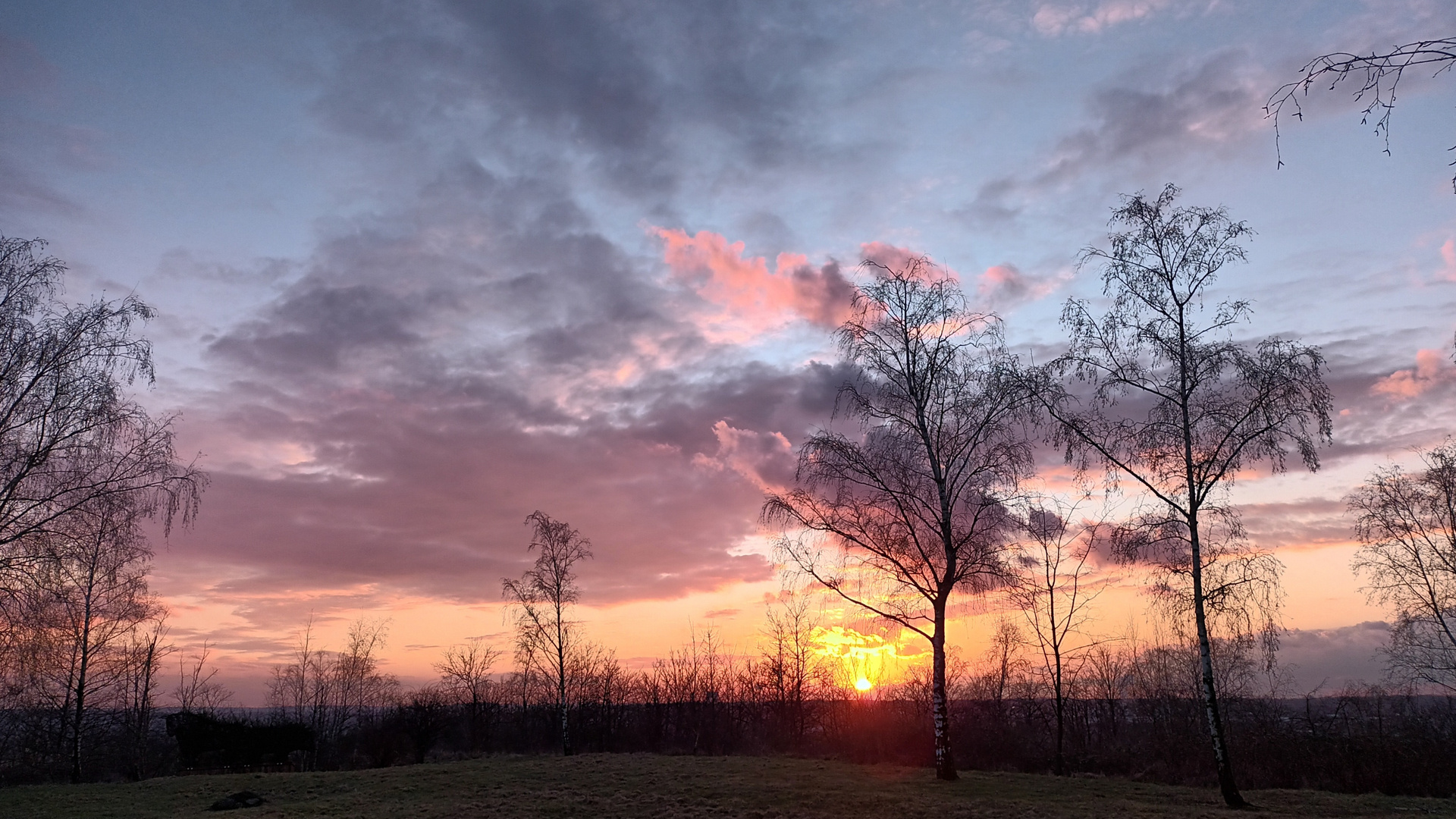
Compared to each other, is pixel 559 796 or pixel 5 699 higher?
pixel 5 699

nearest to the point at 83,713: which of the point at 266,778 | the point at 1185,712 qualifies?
the point at 266,778

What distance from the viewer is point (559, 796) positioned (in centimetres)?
2391

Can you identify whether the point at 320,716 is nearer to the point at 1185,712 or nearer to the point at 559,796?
the point at 559,796

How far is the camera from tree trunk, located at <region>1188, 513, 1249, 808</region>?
66.8 ft

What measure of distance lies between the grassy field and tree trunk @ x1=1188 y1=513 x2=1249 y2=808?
1.87ft

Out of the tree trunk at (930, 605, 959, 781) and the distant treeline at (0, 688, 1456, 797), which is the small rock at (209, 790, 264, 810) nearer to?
the distant treeline at (0, 688, 1456, 797)

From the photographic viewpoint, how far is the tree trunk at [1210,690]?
66.8ft

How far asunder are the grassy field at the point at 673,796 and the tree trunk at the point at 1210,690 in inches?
22.5

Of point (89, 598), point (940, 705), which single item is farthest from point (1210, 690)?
point (89, 598)

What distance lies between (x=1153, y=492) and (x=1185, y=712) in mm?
36004

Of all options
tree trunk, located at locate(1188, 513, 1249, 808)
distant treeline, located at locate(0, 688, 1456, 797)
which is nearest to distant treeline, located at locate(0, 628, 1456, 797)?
distant treeline, located at locate(0, 688, 1456, 797)

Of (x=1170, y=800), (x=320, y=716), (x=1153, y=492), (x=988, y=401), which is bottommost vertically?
(x=320, y=716)

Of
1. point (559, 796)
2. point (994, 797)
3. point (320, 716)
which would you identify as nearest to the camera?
point (994, 797)

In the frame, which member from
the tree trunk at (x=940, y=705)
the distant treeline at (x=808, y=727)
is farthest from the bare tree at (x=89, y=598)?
the tree trunk at (x=940, y=705)
